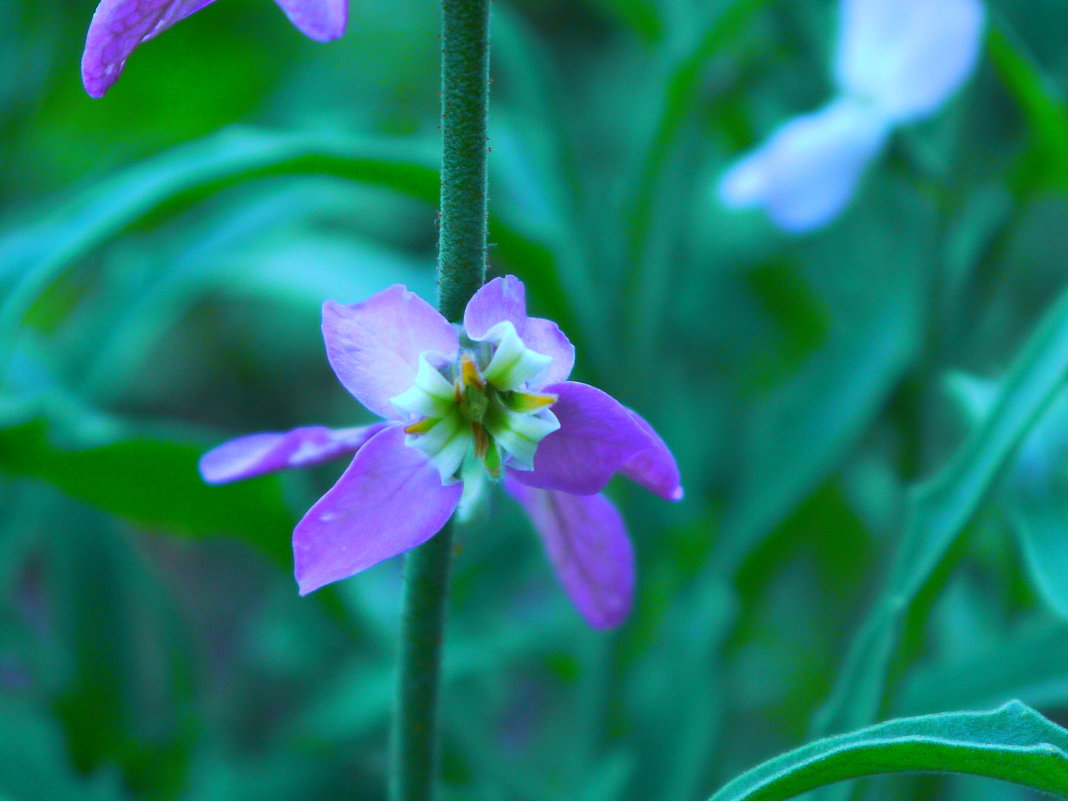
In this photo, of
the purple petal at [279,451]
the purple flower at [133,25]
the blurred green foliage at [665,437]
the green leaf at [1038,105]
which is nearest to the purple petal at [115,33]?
the purple flower at [133,25]

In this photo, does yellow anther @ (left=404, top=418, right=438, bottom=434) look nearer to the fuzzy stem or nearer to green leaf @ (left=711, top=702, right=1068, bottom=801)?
the fuzzy stem

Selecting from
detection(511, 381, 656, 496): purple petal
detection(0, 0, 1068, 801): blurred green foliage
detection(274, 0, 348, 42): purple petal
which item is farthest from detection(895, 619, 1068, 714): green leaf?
detection(274, 0, 348, 42): purple petal

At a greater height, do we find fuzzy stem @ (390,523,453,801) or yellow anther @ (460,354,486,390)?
yellow anther @ (460,354,486,390)

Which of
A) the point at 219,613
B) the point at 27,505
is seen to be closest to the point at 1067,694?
the point at 27,505

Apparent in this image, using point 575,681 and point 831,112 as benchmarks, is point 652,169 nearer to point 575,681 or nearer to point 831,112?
point 831,112

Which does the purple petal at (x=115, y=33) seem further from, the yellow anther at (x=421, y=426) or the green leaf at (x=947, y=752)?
the green leaf at (x=947, y=752)

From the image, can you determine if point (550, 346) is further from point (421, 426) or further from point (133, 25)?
point (133, 25)
